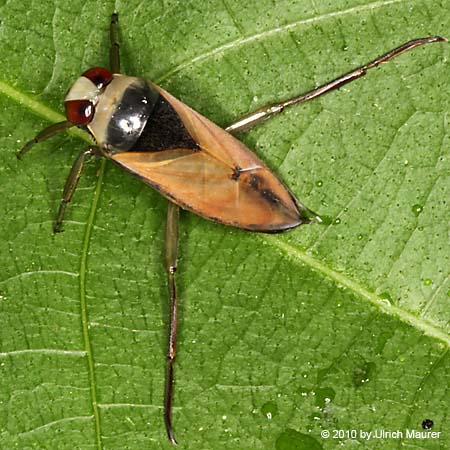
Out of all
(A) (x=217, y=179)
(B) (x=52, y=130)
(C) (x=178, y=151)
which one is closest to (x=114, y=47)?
(B) (x=52, y=130)

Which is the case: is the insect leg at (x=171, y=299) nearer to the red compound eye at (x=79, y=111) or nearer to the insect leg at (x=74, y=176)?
the insect leg at (x=74, y=176)

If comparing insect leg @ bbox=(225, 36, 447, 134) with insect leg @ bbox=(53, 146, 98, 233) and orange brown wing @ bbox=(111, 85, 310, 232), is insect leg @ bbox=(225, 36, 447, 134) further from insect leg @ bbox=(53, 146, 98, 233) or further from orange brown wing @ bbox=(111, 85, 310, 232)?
insect leg @ bbox=(53, 146, 98, 233)

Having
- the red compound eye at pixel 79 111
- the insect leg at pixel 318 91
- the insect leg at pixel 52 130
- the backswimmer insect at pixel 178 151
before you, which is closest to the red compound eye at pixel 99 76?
the backswimmer insect at pixel 178 151

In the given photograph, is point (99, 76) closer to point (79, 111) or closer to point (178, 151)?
point (79, 111)

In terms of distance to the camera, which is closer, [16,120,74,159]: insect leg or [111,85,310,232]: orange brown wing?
[111,85,310,232]: orange brown wing

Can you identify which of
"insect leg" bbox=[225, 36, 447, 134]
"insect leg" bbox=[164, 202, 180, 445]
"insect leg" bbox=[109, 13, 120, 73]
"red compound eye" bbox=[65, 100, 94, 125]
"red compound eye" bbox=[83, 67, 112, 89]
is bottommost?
"insect leg" bbox=[164, 202, 180, 445]

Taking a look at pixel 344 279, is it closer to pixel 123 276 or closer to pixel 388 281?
pixel 388 281

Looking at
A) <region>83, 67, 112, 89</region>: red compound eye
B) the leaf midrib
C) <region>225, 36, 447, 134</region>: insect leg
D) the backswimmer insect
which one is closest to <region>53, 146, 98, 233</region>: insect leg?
the backswimmer insect
